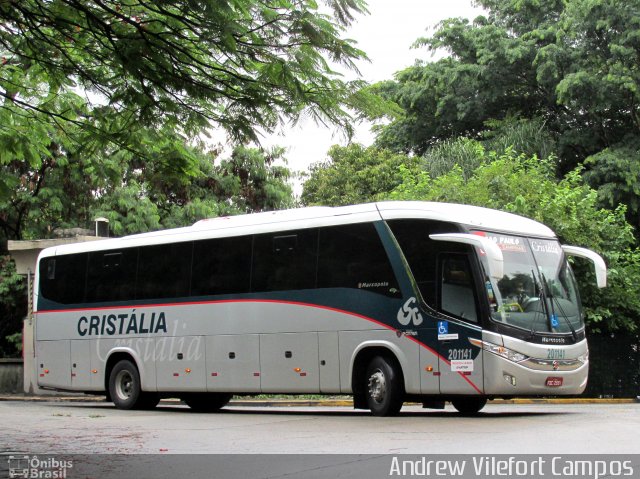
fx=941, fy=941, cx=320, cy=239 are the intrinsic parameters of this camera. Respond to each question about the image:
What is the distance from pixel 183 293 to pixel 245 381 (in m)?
2.34

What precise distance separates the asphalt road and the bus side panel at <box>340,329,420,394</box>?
0.61 metres

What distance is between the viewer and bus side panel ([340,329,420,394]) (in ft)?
48.7

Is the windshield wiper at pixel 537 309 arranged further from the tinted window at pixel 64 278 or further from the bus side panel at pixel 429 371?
the tinted window at pixel 64 278

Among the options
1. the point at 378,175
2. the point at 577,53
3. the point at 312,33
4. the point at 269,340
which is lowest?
the point at 269,340

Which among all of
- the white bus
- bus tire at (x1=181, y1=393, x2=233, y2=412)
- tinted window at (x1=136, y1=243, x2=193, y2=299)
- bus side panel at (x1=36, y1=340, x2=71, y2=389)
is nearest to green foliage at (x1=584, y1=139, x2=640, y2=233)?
the white bus

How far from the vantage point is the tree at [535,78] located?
107ft

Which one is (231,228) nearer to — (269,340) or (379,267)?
(269,340)

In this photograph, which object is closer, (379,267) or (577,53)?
(379,267)

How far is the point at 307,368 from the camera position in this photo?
16.5m

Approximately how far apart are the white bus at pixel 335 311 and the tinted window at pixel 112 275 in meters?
0.03

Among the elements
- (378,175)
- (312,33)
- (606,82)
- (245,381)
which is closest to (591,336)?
(606,82)

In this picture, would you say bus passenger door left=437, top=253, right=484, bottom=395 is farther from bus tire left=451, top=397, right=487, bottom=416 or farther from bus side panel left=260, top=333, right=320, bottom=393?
bus side panel left=260, top=333, right=320, bottom=393

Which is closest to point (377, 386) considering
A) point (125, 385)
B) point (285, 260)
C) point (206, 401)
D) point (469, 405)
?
point (469, 405)

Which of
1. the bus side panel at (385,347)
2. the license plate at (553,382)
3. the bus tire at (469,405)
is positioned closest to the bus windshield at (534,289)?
the license plate at (553,382)
